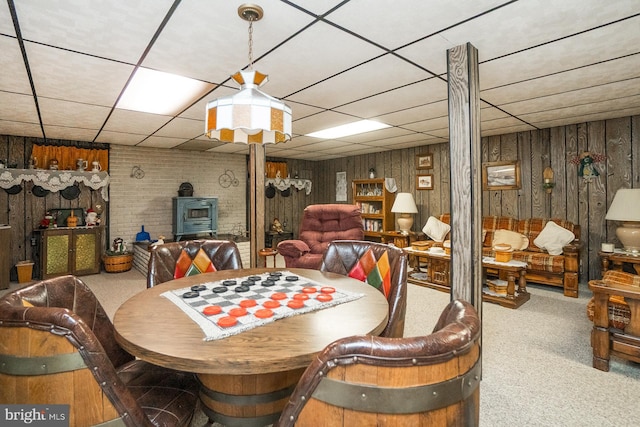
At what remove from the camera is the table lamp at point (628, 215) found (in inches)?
141

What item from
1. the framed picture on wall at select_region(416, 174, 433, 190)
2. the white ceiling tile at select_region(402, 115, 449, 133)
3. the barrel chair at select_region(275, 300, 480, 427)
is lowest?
the barrel chair at select_region(275, 300, 480, 427)

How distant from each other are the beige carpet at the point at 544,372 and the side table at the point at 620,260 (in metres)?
0.56

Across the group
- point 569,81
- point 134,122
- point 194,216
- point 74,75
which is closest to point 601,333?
point 569,81

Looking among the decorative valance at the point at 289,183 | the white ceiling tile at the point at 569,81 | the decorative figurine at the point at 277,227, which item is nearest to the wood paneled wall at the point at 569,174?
the white ceiling tile at the point at 569,81

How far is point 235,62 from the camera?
2.40m

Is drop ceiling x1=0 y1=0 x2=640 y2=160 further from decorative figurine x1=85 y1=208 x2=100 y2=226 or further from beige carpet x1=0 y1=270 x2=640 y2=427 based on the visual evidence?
beige carpet x1=0 y1=270 x2=640 y2=427

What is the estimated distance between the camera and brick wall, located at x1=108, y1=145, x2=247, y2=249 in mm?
5793

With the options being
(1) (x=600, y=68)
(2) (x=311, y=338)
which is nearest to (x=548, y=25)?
(1) (x=600, y=68)

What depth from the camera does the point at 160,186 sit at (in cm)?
621

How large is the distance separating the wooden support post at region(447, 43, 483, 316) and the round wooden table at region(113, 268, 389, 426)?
0.79m

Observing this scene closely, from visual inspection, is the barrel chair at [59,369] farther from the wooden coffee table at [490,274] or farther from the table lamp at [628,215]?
the table lamp at [628,215]

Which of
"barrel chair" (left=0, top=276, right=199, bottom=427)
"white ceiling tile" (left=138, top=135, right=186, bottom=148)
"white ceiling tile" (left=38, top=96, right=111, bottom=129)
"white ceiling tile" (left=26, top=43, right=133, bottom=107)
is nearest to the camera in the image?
"barrel chair" (left=0, top=276, right=199, bottom=427)

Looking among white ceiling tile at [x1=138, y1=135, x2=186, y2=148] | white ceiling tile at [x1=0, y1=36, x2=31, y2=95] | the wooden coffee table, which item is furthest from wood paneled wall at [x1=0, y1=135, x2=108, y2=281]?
the wooden coffee table

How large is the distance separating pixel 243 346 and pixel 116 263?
17.5 feet
